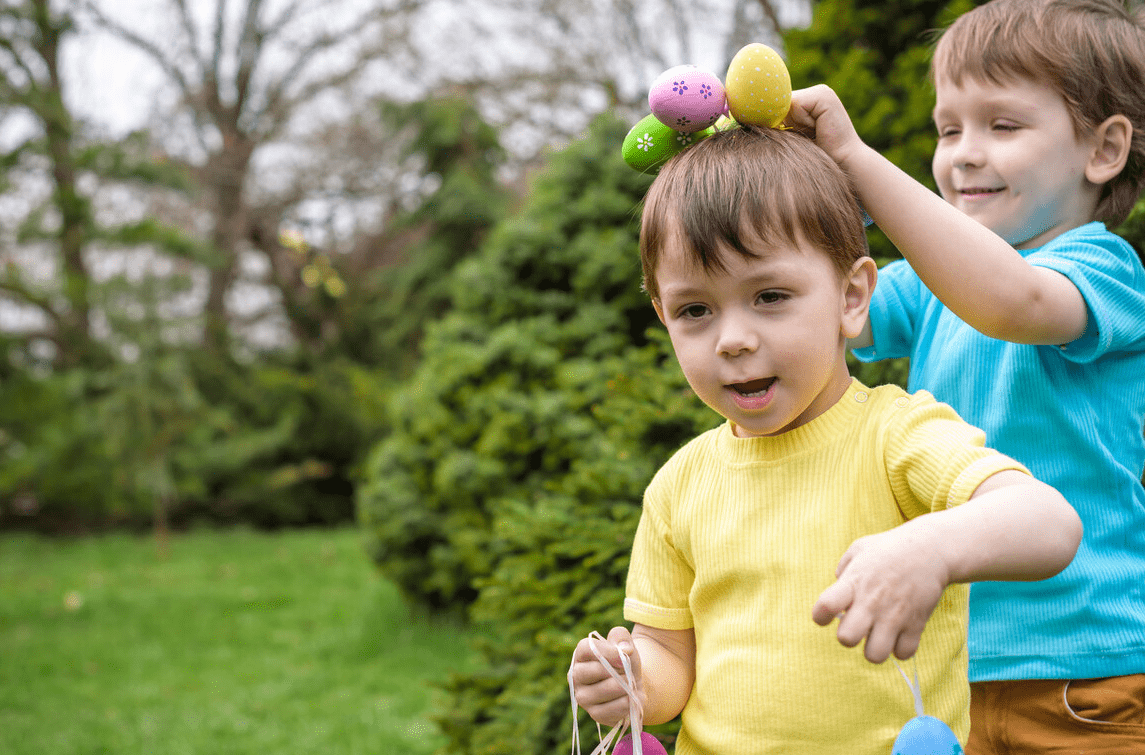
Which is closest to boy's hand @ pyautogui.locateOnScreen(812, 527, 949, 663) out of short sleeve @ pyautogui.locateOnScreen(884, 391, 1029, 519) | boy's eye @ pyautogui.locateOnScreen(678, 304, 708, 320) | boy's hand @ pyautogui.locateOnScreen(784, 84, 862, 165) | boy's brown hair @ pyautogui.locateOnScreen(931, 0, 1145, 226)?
short sleeve @ pyautogui.locateOnScreen(884, 391, 1029, 519)

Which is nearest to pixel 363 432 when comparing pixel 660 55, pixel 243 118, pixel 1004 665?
pixel 243 118

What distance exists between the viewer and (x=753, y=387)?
121 cm

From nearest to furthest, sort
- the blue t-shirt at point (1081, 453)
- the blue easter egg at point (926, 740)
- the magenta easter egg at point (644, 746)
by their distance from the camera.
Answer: the blue easter egg at point (926, 740) → the magenta easter egg at point (644, 746) → the blue t-shirt at point (1081, 453)

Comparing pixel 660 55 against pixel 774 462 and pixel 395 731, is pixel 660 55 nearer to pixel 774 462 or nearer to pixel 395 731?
pixel 395 731

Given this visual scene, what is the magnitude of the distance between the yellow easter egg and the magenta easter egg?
881 mm

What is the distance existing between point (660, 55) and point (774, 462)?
14.5 meters

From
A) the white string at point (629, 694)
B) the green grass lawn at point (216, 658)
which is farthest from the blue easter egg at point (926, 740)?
the green grass lawn at point (216, 658)

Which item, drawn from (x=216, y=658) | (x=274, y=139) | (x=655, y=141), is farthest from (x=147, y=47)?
(x=655, y=141)

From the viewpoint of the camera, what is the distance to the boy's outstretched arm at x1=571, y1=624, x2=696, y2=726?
121 cm

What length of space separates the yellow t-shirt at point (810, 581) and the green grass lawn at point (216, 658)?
2.00 metres

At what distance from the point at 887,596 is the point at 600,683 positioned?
1.54ft

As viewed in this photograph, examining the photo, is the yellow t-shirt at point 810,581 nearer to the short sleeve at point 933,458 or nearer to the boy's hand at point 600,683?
the short sleeve at point 933,458

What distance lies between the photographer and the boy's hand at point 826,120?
4.13 ft

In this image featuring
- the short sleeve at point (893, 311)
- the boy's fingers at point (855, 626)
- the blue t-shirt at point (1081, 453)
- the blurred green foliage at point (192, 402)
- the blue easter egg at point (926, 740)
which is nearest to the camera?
the boy's fingers at point (855, 626)
